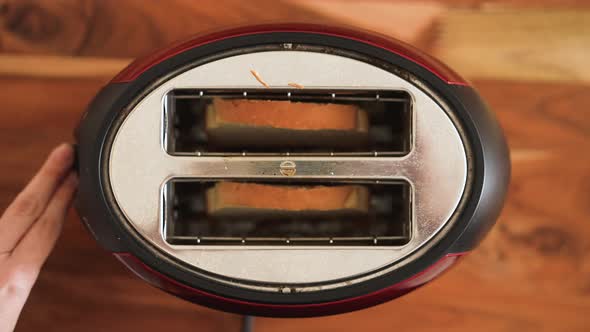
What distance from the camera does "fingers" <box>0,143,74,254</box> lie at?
577 millimetres

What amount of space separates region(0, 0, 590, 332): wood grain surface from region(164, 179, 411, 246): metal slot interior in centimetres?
18

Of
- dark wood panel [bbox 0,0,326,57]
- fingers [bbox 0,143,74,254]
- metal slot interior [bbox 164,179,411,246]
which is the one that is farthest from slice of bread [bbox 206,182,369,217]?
dark wood panel [bbox 0,0,326,57]

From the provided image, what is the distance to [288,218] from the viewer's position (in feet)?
1.90

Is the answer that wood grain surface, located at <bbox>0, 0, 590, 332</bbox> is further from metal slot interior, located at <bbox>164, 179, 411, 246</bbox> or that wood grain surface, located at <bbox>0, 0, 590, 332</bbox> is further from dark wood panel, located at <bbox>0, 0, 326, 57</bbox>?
metal slot interior, located at <bbox>164, 179, 411, 246</bbox>

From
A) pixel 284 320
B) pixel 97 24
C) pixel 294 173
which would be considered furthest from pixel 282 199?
pixel 97 24

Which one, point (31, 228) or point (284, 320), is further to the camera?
point (284, 320)

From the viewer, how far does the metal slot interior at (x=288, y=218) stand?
0.55 meters

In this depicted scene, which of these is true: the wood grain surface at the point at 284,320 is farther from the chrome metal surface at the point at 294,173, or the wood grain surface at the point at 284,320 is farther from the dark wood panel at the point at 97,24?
the chrome metal surface at the point at 294,173

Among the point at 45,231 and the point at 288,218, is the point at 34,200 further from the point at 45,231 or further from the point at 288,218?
the point at 288,218

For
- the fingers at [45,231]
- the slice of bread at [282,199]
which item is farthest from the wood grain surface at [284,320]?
the slice of bread at [282,199]

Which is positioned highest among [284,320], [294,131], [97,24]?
[97,24]

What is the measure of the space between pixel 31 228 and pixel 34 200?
0.03 m

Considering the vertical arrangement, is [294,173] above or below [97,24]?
below

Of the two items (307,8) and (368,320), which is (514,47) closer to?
(307,8)
